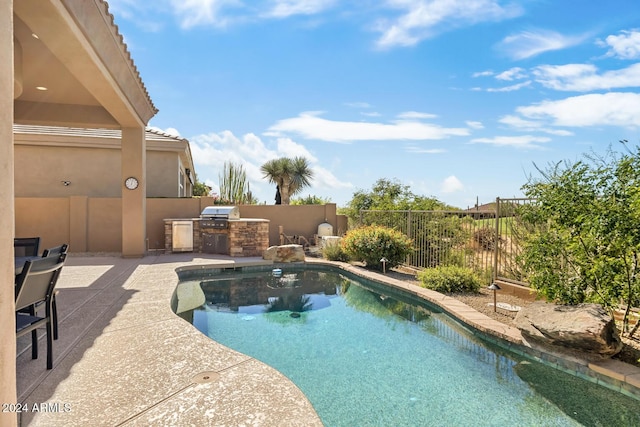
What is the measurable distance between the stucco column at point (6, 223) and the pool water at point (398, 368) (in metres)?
2.27

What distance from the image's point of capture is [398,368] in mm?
4094

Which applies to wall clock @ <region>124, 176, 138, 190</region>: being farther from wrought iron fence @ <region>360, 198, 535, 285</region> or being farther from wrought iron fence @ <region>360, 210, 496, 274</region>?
wrought iron fence @ <region>360, 210, 496, 274</region>

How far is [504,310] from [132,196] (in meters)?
9.93

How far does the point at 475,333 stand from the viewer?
5.13 meters

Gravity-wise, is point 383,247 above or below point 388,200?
below

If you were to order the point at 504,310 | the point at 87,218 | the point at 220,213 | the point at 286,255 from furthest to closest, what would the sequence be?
the point at 220,213
the point at 87,218
the point at 286,255
the point at 504,310

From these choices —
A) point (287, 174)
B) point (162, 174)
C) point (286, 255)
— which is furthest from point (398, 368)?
point (287, 174)

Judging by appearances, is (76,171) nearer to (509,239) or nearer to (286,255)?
(286,255)

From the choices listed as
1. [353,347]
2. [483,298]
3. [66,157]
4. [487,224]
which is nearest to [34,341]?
[353,347]

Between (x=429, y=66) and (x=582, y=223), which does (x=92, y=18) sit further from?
(x=429, y=66)

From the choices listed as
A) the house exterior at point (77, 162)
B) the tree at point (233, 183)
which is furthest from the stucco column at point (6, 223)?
the tree at point (233, 183)

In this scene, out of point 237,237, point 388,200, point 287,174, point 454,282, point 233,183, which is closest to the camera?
point 454,282

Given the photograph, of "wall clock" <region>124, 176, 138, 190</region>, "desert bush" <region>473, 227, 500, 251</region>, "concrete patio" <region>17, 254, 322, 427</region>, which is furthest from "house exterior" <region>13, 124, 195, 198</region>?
"desert bush" <region>473, 227, 500, 251</region>

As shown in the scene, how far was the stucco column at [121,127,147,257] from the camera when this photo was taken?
10.2 m
